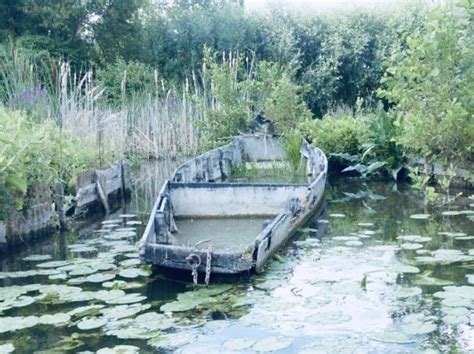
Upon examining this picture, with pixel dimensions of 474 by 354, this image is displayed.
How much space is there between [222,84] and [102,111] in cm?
205

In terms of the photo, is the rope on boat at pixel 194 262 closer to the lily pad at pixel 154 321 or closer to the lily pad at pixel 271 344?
the lily pad at pixel 154 321

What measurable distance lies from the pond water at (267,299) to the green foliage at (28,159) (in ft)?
1.80

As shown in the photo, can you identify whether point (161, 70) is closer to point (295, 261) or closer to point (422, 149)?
point (422, 149)

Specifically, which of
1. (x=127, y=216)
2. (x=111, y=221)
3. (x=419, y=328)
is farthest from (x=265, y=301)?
(x=127, y=216)

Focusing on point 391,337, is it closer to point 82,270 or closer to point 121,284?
point 121,284

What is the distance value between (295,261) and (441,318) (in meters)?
1.60

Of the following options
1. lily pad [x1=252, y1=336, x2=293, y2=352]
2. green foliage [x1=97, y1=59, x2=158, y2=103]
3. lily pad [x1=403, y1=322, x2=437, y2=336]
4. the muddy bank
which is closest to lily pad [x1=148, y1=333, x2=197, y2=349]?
lily pad [x1=252, y1=336, x2=293, y2=352]

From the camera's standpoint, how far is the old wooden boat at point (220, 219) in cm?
492

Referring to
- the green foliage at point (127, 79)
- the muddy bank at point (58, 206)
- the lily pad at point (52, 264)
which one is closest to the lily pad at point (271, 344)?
the lily pad at point (52, 264)

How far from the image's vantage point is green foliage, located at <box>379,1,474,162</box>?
805cm

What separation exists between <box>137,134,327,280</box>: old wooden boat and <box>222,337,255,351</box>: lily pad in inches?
40.3

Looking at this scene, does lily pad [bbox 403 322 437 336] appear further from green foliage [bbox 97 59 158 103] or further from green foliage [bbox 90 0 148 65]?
green foliage [bbox 90 0 148 65]

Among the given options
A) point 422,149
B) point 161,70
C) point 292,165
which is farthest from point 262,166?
point 161,70

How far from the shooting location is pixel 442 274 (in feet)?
16.9
